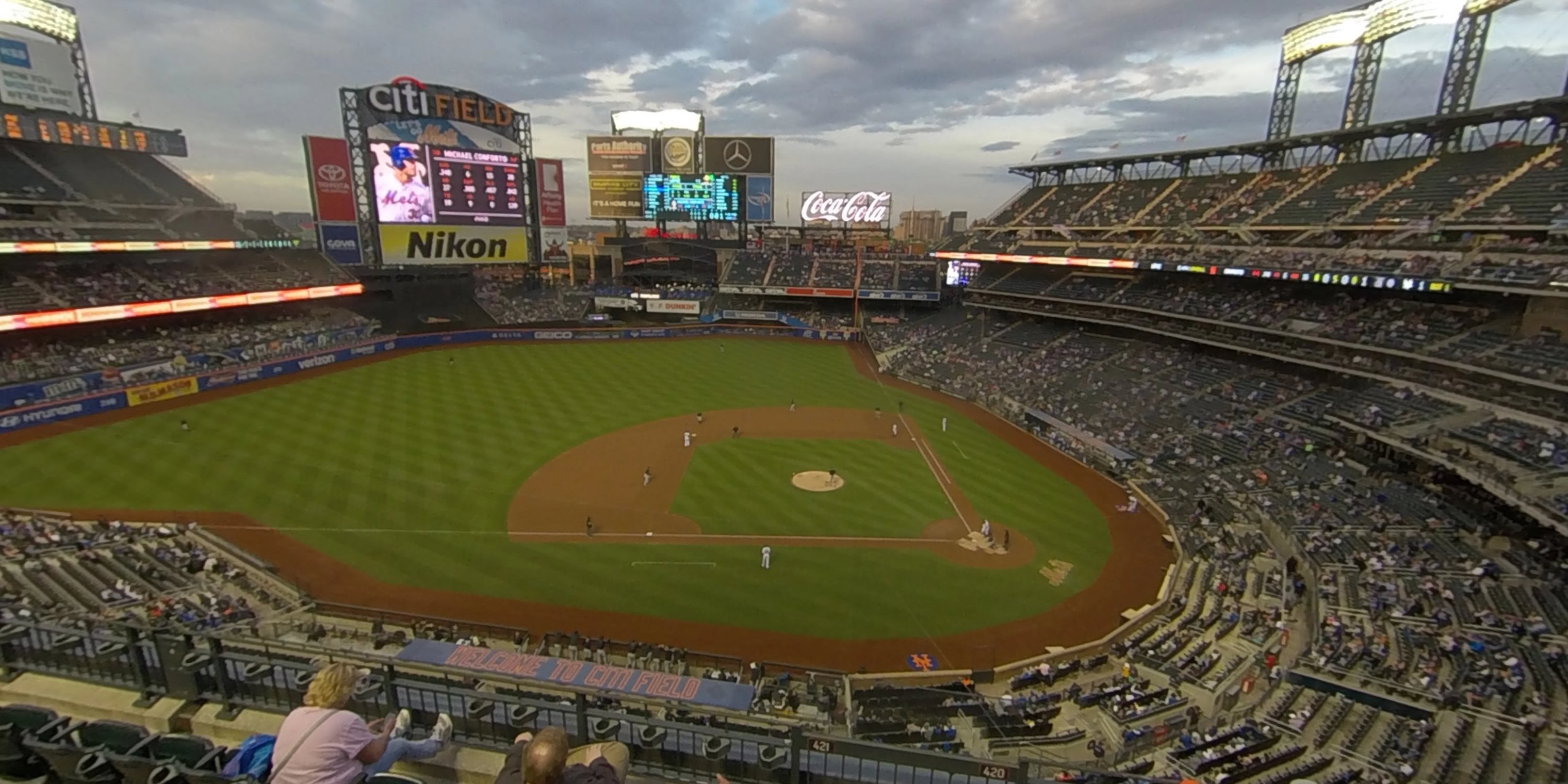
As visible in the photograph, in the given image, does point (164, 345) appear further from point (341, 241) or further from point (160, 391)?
point (341, 241)

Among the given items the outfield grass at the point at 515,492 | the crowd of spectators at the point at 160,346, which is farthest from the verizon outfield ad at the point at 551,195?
the outfield grass at the point at 515,492

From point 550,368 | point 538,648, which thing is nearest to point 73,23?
point 550,368

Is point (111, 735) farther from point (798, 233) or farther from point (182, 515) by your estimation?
point (798, 233)

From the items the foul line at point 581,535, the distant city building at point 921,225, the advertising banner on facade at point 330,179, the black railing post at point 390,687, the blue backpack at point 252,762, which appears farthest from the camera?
the distant city building at point 921,225

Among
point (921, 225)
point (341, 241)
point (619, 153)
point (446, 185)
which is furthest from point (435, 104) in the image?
point (921, 225)

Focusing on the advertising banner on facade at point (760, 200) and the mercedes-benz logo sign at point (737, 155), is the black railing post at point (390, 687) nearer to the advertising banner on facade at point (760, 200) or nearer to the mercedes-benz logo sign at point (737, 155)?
the advertising banner on facade at point (760, 200)

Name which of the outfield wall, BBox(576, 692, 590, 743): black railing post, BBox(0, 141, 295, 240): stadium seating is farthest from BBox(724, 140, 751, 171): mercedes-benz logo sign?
BBox(576, 692, 590, 743): black railing post

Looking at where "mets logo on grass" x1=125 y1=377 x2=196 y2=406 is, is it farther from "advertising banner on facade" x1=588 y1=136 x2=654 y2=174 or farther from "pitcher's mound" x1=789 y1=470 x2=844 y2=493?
"advertising banner on facade" x1=588 y1=136 x2=654 y2=174
